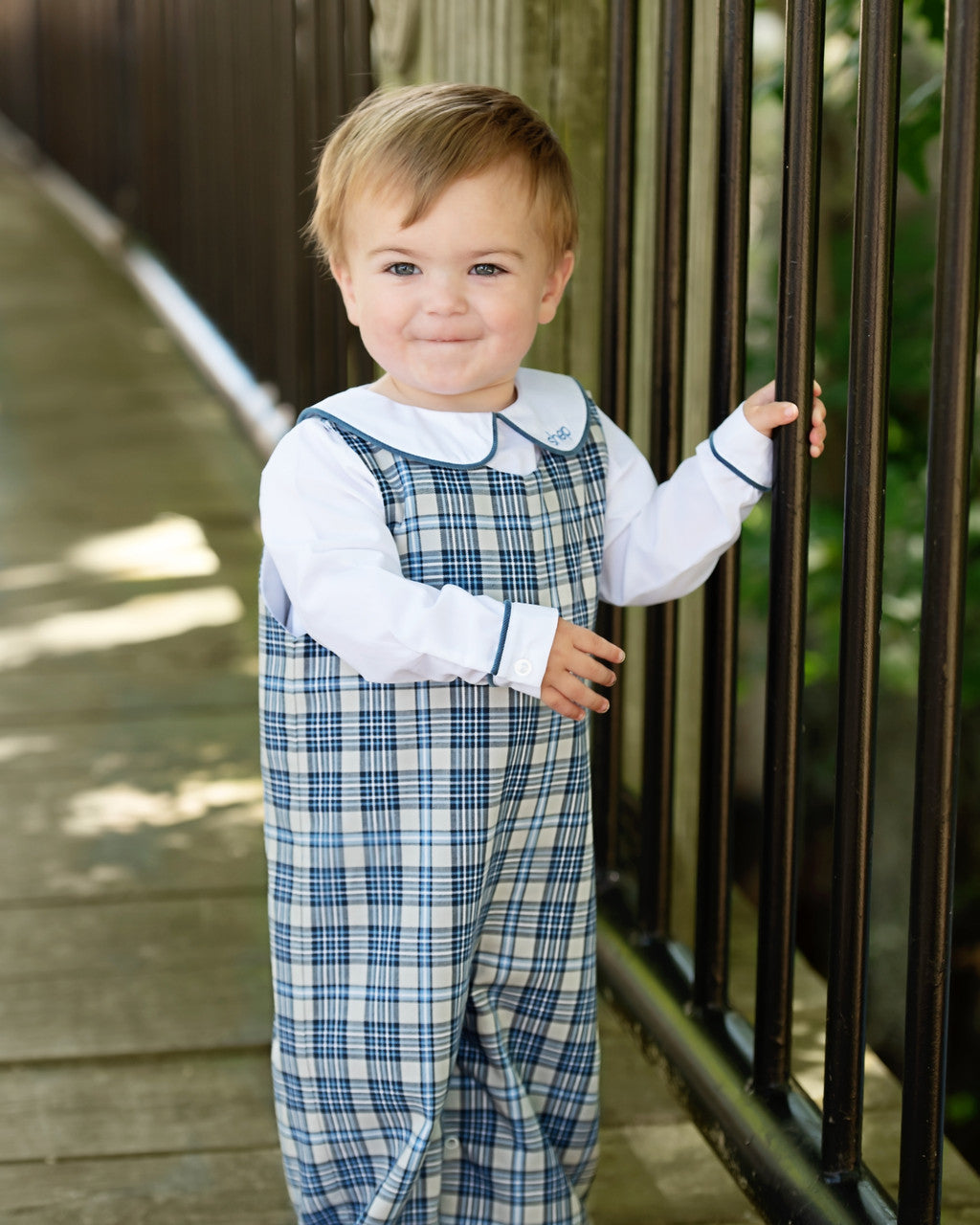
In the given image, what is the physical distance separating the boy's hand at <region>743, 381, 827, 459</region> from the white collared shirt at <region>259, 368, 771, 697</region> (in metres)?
0.01

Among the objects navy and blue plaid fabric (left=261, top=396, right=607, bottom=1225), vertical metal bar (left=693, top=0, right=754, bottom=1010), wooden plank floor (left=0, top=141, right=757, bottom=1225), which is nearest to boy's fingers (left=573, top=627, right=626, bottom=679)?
navy and blue plaid fabric (left=261, top=396, right=607, bottom=1225)

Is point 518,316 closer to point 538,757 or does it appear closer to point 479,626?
point 479,626

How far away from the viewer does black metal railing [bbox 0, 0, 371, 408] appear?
2684mm

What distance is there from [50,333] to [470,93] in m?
3.98

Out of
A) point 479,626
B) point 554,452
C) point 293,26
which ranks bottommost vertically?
point 479,626

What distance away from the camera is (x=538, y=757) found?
1.41 m

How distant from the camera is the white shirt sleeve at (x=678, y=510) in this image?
1378 millimetres

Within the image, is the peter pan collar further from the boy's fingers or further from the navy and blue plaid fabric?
the boy's fingers

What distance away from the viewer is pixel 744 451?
4.49ft

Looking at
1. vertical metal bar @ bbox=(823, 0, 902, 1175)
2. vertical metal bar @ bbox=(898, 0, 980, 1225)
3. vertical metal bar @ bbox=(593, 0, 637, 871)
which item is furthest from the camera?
vertical metal bar @ bbox=(593, 0, 637, 871)

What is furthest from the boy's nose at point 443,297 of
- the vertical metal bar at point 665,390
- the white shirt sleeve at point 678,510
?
the vertical metal bar at point 665,390

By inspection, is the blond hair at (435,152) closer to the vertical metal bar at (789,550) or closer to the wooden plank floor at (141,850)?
the vertical metal bar at (789,550)

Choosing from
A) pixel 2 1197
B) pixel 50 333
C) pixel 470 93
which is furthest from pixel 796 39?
pixel 50 333

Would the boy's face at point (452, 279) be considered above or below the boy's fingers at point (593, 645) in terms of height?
above
